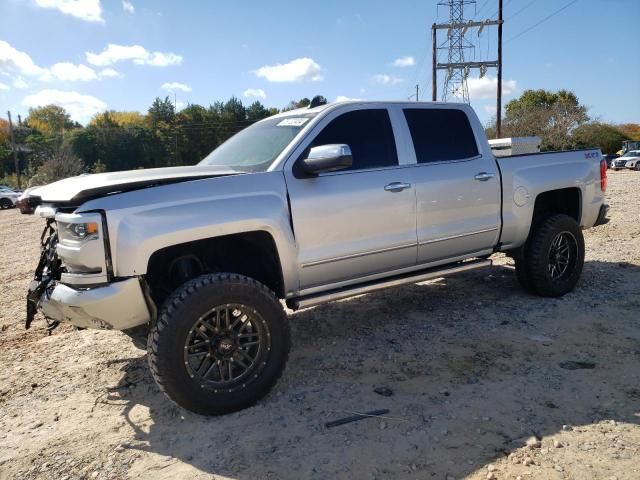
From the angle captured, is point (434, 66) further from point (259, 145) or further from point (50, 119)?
point (50, 119)

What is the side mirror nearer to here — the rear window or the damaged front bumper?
the rear window

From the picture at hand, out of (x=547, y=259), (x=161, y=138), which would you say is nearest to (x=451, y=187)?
(x=547, y=259)

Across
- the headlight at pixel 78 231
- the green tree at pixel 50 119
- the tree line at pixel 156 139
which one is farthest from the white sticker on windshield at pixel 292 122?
the green tree at pixel 50 119

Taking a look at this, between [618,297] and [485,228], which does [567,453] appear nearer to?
[485,228]

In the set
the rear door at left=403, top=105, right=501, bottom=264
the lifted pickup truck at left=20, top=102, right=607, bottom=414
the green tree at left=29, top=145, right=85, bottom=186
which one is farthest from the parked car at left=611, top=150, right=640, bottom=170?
the green tree at left=29, top=145, right=85, bottom=186

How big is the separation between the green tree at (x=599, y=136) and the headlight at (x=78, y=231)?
4675cm

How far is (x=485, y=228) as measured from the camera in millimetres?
4770

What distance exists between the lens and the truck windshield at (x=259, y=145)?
3953 mm

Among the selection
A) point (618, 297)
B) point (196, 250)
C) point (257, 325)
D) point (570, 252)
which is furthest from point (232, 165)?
point (618, 297)

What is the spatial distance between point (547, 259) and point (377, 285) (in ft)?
7.26

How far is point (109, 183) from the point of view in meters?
3.21

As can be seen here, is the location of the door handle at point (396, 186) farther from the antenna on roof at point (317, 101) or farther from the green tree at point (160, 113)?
the green tree at point (160, 113)

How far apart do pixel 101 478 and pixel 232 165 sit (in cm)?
244

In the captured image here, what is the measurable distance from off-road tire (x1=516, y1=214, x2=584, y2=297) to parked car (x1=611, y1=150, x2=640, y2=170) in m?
37.1
